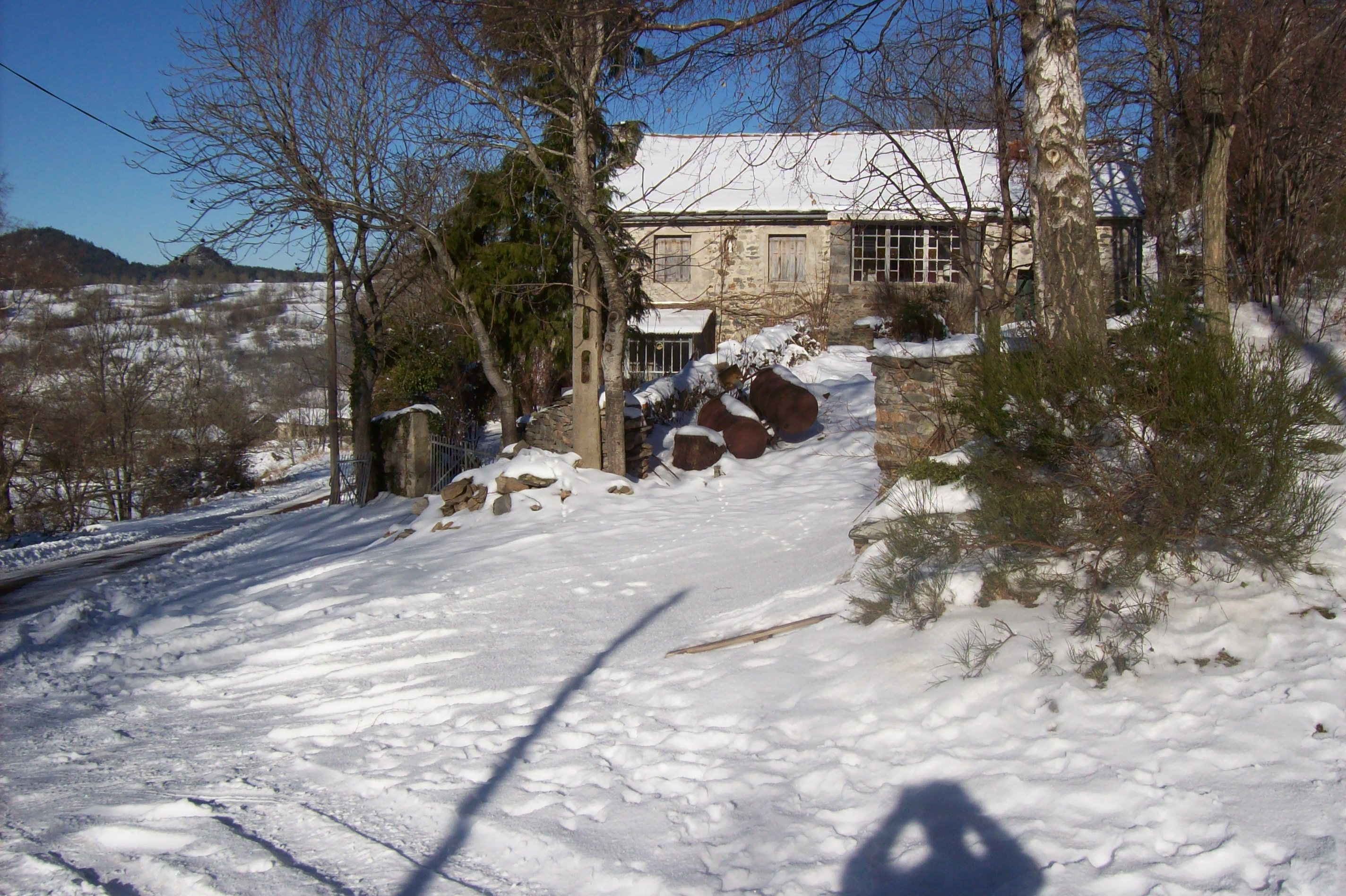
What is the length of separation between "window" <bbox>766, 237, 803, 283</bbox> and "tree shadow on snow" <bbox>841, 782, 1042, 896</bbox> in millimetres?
20567

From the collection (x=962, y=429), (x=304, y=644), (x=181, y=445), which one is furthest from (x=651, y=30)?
(x=181, y=445)

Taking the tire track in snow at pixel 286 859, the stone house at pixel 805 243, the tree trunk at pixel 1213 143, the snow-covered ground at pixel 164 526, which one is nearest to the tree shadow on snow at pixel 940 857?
the tire track in snow at pixel 286 859

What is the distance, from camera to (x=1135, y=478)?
451 centimetres

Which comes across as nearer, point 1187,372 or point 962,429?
point 1187,372

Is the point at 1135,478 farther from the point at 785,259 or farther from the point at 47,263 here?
the point at 47,263

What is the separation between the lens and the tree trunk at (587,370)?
1172 cm

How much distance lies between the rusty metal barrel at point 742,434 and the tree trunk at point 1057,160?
7039mm

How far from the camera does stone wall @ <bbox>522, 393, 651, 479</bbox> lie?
12.5 meters

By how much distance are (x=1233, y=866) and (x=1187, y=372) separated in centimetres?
246

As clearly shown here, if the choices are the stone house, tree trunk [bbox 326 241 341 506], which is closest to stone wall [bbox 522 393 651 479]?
tree trunk [bbox 326 241 341 506]

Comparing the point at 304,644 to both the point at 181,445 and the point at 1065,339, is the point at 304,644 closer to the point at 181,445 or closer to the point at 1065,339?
the point at 1065,339

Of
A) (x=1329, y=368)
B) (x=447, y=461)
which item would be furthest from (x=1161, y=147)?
(x=447, y=461)

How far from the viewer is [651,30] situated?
7.87m

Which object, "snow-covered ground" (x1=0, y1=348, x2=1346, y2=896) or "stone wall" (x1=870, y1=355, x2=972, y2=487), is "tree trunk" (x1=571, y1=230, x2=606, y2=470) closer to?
"stone wall" (x1=870, y1=355, x2=972, y2=487)
